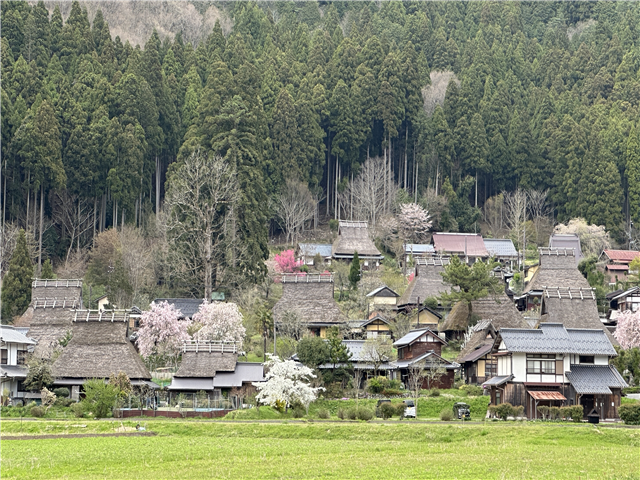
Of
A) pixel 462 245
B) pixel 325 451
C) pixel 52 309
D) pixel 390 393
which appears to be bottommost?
pixel 325 451

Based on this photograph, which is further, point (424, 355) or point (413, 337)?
point (413, 337)

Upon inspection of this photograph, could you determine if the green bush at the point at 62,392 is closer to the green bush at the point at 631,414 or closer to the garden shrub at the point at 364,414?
the garden shrub at the point at 364,414

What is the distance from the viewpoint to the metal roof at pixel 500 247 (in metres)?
76.7

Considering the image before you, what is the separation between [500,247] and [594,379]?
3524 cm

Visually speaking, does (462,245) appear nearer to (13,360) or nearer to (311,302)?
(311,302)

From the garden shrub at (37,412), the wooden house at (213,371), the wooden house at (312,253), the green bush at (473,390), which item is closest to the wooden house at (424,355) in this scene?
the green bush at (473,390)

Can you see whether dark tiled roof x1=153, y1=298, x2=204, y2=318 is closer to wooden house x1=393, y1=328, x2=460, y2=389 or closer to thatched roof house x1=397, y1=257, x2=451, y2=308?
thatched roof house x1=397, y1=257, x2=451, y2=308

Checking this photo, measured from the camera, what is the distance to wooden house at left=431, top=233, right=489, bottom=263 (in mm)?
75688

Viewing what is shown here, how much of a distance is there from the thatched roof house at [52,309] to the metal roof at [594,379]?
26006 millimetres

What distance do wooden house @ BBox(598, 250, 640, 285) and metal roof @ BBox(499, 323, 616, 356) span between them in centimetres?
2683

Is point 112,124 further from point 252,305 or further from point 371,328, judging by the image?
Result: point 371,328

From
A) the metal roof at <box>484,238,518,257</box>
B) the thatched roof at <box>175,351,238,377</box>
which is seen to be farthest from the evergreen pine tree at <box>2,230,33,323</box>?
the metal roof at <box>484,238,518,257</box>

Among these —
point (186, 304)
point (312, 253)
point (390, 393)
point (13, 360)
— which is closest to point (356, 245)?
point (312, 253)

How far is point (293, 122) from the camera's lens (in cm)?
8069
